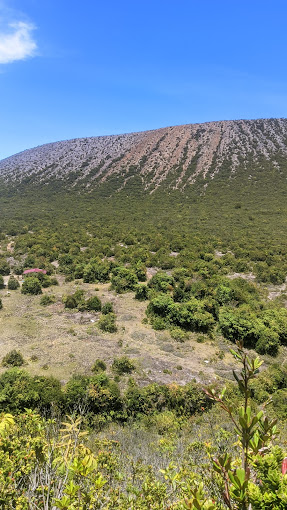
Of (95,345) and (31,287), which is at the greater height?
(31,287)

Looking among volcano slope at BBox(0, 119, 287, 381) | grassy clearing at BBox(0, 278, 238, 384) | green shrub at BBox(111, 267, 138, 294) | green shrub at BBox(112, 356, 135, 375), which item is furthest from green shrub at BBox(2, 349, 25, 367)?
green shrub at BBox(111, 267, 138, 294)

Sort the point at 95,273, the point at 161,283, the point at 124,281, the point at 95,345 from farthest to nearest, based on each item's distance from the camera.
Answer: the point at 95,273 < the point at 124,281 < the point at 161,283 < the point at 95,345

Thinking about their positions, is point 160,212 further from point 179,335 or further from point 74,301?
point 179,335

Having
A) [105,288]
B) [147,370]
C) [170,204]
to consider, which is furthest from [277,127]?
[147,370]

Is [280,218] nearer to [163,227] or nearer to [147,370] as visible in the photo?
[163,227]

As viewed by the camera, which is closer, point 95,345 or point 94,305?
point 95,345

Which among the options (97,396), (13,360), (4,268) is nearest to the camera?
(97,396)

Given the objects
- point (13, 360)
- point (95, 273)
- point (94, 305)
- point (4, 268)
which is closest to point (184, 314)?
point (94, 305)

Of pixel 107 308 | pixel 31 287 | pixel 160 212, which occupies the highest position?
pixel 160 212
